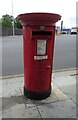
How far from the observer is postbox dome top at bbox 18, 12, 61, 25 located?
11.8 ft

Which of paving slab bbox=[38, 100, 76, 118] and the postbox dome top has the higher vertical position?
the postbox dome top

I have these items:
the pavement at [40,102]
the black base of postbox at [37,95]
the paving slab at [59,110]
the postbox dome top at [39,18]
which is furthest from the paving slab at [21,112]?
the postbox dome top at [39,18]

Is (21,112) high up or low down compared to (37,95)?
down

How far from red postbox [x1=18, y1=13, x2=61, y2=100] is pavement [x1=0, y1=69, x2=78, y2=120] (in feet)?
0.70

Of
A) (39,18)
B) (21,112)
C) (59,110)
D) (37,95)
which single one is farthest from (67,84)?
(39,18)

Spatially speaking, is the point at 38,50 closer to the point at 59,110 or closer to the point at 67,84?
the point at 59,110

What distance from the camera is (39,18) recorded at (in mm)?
3623

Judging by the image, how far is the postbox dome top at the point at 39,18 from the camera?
11.8 feet

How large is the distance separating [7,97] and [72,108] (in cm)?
134

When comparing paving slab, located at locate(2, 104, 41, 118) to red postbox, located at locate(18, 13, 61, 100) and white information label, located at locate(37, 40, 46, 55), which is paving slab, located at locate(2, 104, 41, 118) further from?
white information label, located at locate(37, 40, 46, 55)

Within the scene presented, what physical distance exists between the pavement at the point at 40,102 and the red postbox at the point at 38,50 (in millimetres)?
214

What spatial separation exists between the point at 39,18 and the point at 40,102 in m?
1.57

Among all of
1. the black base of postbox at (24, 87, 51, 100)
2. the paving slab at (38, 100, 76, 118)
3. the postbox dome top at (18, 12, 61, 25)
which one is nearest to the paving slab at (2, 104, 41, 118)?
the paving slab at (38, 100, 76, 118)

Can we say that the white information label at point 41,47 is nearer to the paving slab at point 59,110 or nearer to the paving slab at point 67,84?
the paving slab at point 59,110
